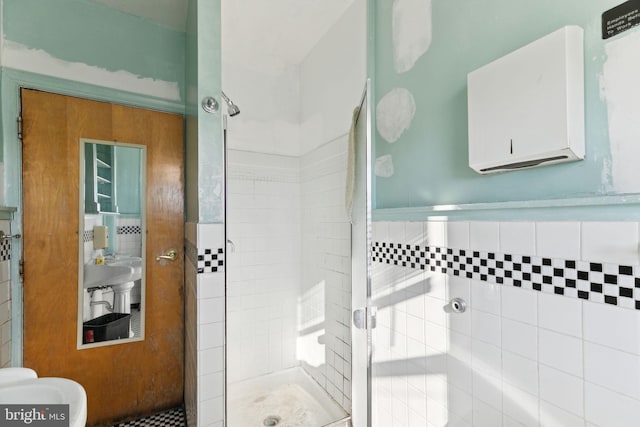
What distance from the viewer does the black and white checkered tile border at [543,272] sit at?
31.9 inches

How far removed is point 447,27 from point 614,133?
82 cm

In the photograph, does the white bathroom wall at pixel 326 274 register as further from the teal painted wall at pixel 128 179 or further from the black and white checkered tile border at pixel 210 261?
the teal painted wall at pixel 128 179

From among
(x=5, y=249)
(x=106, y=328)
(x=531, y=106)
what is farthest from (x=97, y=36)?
(x=531, y=106)

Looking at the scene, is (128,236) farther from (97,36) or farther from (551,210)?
(551,210)

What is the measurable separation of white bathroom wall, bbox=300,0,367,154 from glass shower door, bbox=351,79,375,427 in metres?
0.47

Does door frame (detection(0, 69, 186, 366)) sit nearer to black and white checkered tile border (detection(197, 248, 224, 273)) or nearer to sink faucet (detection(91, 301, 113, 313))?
sink faucet (detection(91, 301, 113, 313))

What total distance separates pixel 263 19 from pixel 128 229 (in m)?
1.63

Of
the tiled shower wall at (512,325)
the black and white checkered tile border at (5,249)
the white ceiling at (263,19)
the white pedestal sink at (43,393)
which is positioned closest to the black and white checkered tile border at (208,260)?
the white pedestal sink at (43,393)

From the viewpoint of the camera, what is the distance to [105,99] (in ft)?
6.13

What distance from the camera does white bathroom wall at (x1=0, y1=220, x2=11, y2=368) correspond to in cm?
152

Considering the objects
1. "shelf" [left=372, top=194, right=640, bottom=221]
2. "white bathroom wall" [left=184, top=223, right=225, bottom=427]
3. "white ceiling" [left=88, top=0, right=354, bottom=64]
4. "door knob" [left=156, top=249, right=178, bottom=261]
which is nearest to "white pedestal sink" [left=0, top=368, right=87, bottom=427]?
"white bathroom wall" [left=184, top=223, right=225, bottom=427]

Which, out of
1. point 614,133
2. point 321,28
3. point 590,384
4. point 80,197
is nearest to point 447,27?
point 614,133

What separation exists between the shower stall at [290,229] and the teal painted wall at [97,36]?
408 millimetres

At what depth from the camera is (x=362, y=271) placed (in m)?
1.40
